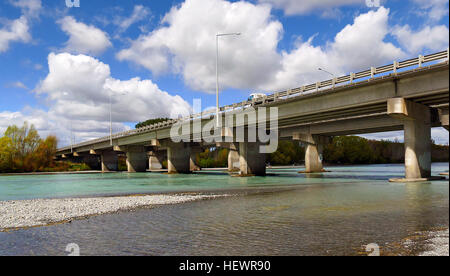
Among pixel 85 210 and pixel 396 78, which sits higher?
pixel 396 78

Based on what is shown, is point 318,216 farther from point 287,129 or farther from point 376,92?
point 287,129

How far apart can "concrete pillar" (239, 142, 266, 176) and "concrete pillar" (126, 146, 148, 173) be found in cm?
5066

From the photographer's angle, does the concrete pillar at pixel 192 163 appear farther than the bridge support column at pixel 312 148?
Yes

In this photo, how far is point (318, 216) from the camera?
16.5m

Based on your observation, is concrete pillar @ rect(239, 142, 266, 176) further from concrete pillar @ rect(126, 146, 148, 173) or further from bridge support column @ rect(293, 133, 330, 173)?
concrete pillar @ rect(126, 146, 148, 173)

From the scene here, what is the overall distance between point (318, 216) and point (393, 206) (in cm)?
453

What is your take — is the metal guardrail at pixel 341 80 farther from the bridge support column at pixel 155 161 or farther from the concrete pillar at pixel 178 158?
the bridge support column at pixel 155 161

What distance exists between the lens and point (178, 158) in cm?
8800

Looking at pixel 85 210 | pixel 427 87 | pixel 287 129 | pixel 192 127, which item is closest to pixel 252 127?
pixel 192 127

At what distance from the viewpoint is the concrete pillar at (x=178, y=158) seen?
86675 mm

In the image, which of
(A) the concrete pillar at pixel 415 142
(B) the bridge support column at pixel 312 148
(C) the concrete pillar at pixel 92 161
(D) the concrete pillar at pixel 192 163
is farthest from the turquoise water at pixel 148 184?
(C) the concrete pillar at pixel 92 161

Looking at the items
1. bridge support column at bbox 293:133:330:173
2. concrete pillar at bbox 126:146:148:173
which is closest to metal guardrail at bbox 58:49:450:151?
bridge support column at bbox 293:133:330:173

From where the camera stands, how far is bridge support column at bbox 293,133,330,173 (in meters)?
82.8

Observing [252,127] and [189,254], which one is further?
[252,127]
